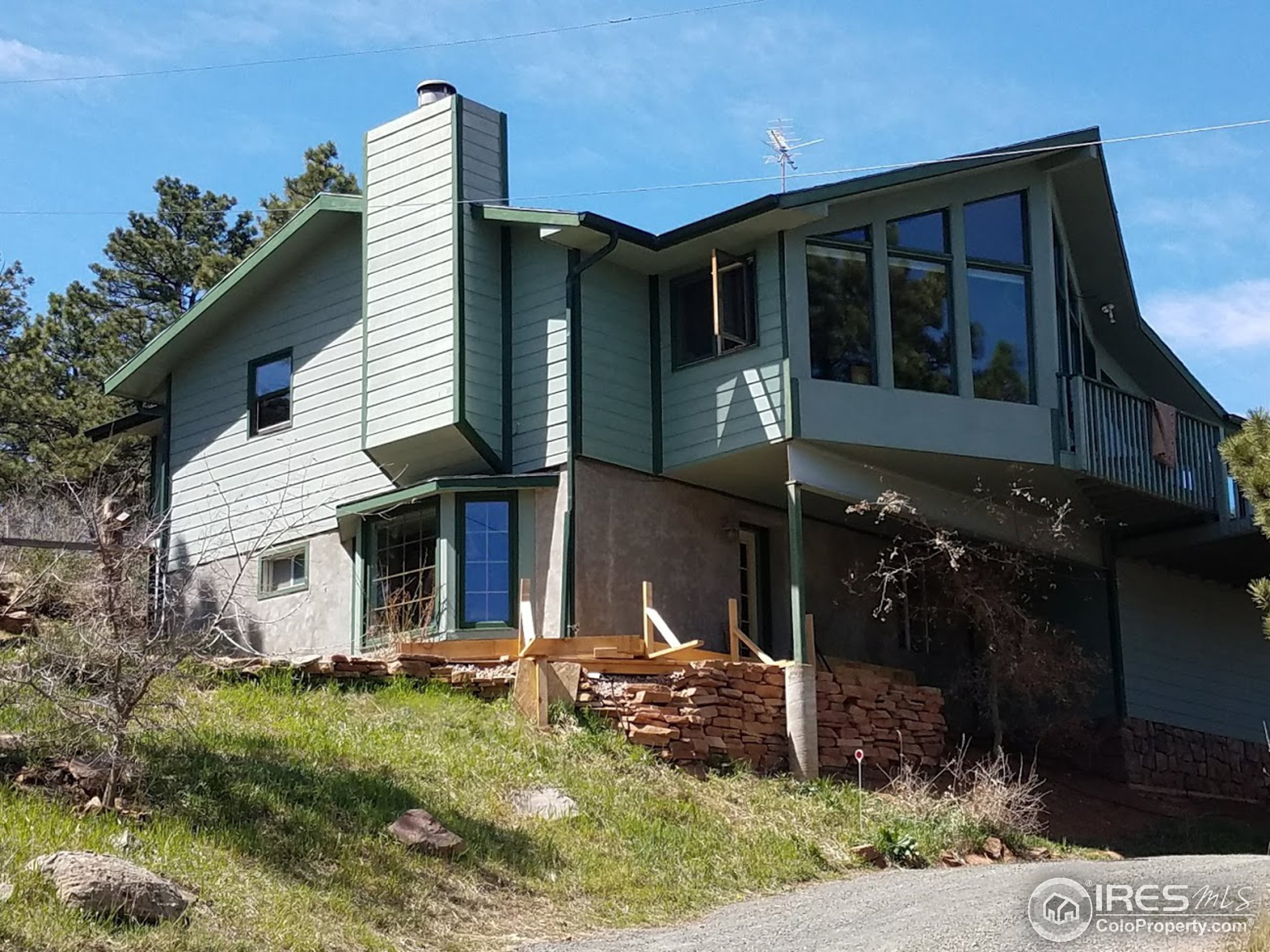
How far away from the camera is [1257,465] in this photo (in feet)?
45.0

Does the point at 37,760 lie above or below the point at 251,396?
below

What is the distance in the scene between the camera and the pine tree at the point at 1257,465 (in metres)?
13.6

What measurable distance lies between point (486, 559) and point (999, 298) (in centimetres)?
681

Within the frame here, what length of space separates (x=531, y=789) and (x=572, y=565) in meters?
4.65

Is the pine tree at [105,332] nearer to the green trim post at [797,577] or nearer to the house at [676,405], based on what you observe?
the house at [676,405]

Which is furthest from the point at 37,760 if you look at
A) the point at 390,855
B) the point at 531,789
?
the point at 531,789

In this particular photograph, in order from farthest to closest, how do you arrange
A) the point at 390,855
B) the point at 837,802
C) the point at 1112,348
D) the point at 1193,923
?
the point at 1112,348, the point at 837,802, the point at 390,855, the point at 1193,923

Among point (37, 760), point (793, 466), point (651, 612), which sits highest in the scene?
point (793, 466)

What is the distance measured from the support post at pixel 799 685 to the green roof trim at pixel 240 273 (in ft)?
22.5

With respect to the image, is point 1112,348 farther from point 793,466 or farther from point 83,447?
point 83,447

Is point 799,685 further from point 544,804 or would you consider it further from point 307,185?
point 307,185

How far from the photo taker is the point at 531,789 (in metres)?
13.8

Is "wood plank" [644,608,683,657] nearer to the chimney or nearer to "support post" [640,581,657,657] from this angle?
"support post" [640,581,657,657]

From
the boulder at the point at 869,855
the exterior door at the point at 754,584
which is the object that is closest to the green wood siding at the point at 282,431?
the exterior door at the point at 754,584
